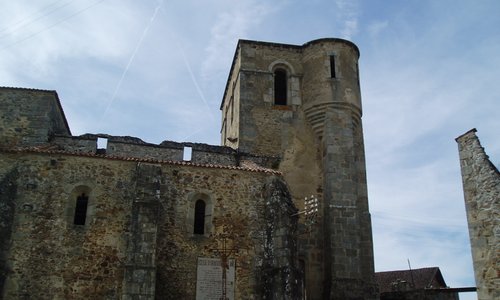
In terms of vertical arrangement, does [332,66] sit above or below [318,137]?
above

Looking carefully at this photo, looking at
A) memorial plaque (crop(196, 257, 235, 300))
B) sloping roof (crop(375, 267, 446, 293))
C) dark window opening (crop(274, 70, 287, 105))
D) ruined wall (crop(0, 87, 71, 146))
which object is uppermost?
dark window opening (crop(274, 70, 287, 105))

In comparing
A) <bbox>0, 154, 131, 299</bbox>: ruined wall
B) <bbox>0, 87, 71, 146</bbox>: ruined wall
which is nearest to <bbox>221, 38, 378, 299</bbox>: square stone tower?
<bbox>0, 154, 131, 299</bbox>: ruined wall

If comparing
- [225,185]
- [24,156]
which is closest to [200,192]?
[225,185]

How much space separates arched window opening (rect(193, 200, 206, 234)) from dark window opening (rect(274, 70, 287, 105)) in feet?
26.9

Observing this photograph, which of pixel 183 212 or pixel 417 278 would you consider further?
pixel 417 278

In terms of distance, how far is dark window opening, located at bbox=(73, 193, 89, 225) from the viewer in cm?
1736

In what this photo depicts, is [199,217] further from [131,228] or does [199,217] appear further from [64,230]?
[64,230]

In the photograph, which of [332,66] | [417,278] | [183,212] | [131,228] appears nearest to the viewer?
[131,228]

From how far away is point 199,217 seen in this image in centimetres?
1844

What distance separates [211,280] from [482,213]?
8558mm

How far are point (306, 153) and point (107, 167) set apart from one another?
9243mm

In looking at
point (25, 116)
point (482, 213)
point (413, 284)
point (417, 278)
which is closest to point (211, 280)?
point (482, 213)

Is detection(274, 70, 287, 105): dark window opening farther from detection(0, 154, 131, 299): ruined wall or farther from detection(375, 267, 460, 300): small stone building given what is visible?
detection(375, 267, 460, 300): small stone building

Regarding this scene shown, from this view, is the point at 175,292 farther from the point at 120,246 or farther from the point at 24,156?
the point at 24,156
